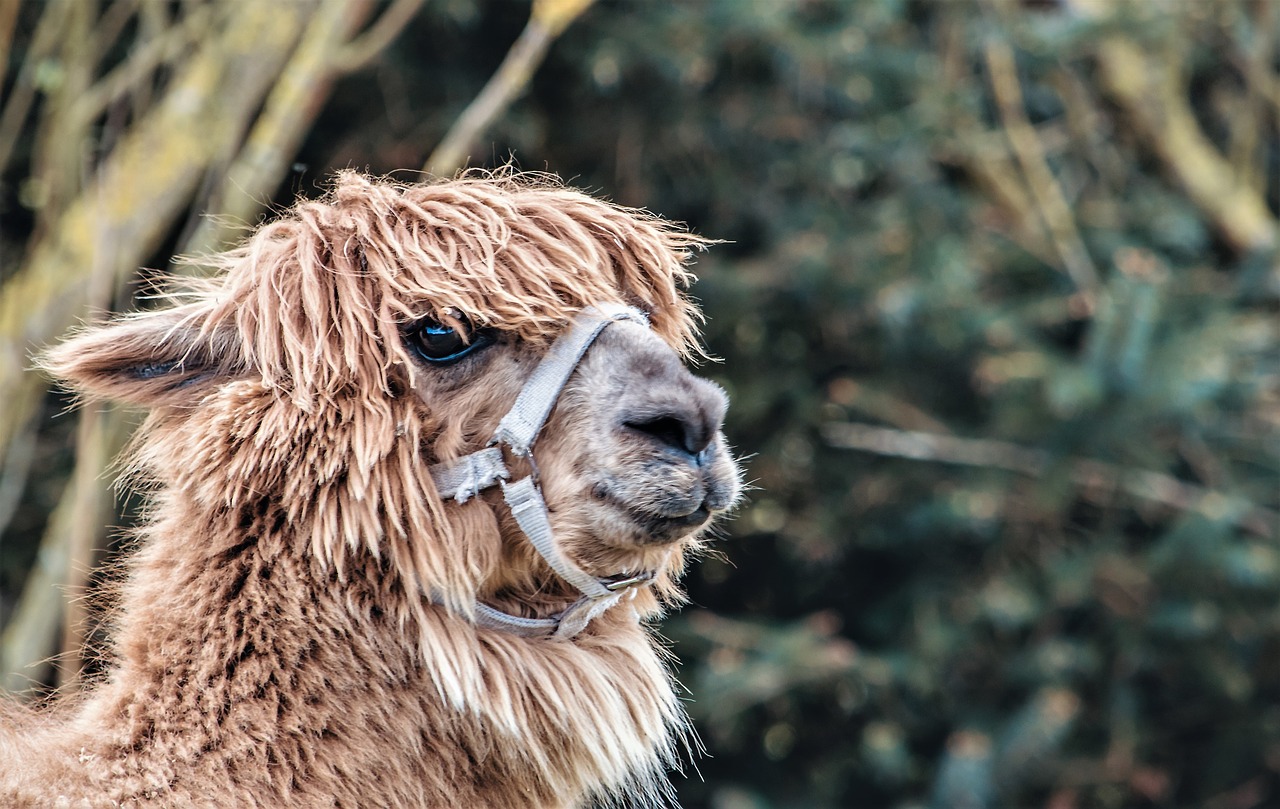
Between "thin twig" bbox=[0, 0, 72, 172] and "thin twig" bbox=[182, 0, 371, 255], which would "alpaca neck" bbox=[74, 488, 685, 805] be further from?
"thin twig" bbox=[0, 0, 72, 172]

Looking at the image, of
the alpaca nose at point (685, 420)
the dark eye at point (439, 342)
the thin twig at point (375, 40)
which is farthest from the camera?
the thin twig at point (375, 40)

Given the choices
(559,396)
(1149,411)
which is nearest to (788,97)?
(1149,411)

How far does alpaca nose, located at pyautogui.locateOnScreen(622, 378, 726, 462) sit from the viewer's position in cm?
271

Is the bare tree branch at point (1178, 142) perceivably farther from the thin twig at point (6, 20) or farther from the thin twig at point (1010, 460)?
the thin twig at point (6, 20)

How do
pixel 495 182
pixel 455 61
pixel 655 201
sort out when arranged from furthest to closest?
pixel 655 201, pixel 455 61, pixel 495 182

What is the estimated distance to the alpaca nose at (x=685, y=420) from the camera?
271 cm

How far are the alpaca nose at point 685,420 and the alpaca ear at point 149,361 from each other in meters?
0.88

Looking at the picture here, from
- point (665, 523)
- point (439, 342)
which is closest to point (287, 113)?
point (439, 342)

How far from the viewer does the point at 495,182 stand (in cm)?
333

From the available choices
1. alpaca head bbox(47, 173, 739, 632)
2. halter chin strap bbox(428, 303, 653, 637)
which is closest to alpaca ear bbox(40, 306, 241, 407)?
alpaca head bbox(47, 173, 739, 632)

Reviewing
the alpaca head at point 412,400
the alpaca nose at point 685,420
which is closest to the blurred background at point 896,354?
the alpaca head at point 412,400

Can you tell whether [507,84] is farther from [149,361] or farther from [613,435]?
[613,435]

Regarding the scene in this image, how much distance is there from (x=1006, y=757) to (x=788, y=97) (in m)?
4.47

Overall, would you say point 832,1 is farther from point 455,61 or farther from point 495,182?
point 495,182
